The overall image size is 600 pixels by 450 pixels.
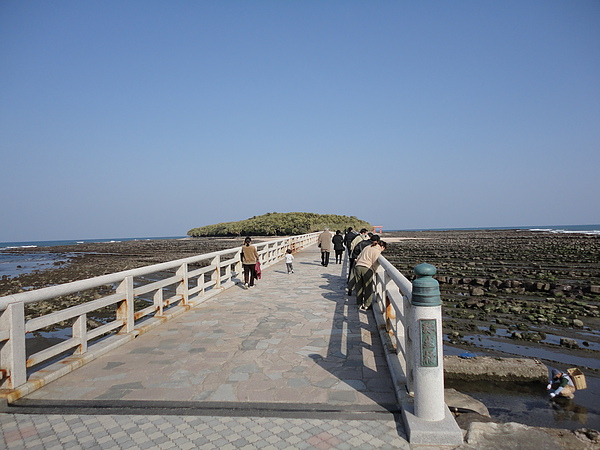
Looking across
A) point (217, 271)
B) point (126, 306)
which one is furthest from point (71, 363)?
point (217, 271)

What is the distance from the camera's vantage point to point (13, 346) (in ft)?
14.4

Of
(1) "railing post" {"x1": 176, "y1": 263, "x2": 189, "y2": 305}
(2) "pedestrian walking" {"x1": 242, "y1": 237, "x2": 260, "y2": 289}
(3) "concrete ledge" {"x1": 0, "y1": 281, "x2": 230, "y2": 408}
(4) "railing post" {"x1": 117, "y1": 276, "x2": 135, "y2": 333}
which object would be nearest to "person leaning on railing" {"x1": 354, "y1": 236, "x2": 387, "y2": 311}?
(1) "railing post" {"x1": 176, "y1": 263, "x2": 189, "y2": 305}

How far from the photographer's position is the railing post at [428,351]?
3.43 m

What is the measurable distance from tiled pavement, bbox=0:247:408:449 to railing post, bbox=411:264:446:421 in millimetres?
373

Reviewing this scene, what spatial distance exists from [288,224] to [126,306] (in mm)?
68443

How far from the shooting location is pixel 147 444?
10.9 feet

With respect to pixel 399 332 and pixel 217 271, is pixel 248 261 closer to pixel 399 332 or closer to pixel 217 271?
pixel 217 271

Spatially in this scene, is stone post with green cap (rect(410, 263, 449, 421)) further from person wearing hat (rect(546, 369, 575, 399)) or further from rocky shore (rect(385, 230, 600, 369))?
rocky shore (rect(385, 230, 600, 369))

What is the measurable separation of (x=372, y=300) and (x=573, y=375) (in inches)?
149

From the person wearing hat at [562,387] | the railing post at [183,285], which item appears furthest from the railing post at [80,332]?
the person wearing hat at [562,387]

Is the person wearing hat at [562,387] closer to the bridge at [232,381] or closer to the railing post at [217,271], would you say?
the bridge at [232,381]

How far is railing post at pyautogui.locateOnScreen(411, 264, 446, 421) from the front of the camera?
343 centimetres

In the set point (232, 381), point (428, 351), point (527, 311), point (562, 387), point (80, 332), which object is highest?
point (428, 351)

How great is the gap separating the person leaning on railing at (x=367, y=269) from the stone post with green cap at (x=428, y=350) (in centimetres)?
470
